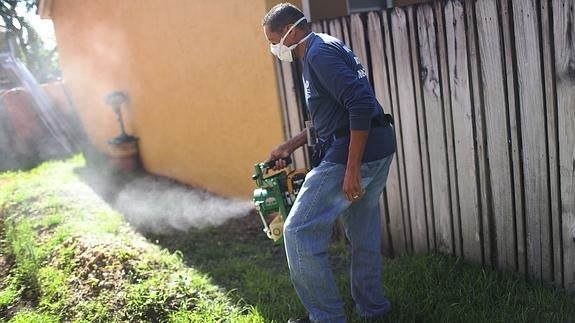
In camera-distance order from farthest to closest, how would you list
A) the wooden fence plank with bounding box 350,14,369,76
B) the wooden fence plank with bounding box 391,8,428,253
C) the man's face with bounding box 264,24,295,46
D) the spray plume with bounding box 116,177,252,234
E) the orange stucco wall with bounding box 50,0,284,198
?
the spray plume with bounding box 116,177,252,234 → the orange stucco wall with bounding box 50,0,284,198 → the wooden fence plank with bounding box 350,14,369,76 → the wooden fence plank with bounding box 391,8,428,253 → the man's face with bounding box 264,24,295,46

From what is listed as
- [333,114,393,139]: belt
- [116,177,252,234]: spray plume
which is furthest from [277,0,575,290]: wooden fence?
[116,177,252,234]: spray plume

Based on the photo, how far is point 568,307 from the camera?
304cm

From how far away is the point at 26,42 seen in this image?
31453 mm

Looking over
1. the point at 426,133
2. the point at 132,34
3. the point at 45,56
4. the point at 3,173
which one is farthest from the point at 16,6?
the point at 426,133

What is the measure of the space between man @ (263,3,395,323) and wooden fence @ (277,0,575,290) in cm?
76

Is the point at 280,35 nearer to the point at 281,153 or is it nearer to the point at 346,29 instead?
the point at 281,153

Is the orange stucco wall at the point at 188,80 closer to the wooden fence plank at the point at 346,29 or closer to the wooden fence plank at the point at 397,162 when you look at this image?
the wooden fence plank at the point at 346,29

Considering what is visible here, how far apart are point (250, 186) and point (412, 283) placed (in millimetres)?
2553

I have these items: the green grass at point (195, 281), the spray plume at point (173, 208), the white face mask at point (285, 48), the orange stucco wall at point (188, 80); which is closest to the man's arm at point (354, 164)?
the white face mask at point (285, 48)

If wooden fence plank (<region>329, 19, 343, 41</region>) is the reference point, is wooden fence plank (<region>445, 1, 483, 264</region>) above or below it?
below

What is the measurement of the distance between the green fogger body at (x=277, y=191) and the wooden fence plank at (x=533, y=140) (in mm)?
1312

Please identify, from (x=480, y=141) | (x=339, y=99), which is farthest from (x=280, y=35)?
(x=480, y=141)

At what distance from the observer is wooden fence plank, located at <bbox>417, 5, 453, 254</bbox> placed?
139 inches

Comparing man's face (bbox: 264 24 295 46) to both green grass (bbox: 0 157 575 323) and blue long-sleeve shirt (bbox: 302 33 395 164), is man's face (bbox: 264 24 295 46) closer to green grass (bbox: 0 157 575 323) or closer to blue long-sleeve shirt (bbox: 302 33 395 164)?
blue long-sleeve shirt (bbox: 302 33 395 164)
